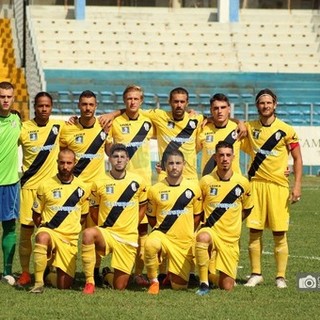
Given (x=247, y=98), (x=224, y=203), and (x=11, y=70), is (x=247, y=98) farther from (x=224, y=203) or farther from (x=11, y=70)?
(x=224, y=203)

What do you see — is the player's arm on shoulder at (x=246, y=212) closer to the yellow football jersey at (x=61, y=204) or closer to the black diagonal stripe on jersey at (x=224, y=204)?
the black diagonal stripe on jersey at (x=224, y=204)

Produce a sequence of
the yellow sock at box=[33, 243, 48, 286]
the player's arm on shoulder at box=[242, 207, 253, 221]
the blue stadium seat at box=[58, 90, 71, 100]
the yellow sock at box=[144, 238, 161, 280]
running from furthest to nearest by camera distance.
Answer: the blue stadium seat at box=[58, 90, 71, 100]
the player's arm on shoulder at box=[242, 207, 253, 221]
the yellow sock at box=[144, 238, 161, 280]
the yellow sock at box=[33, 243, 48, 286]

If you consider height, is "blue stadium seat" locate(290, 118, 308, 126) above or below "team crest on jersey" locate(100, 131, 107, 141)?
below

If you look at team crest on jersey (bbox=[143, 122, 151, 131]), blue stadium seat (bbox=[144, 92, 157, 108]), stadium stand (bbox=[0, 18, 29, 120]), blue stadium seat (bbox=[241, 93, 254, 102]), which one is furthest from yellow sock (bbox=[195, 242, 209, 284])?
blue stadium seat (bbox=[241, 93, 254, 102])

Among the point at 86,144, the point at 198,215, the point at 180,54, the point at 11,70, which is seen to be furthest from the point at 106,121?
the point at 180,54

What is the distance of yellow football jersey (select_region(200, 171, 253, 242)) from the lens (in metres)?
10.9

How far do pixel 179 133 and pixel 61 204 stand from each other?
1.51 m

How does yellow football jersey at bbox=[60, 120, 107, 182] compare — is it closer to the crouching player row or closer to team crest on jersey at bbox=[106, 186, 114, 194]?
team crest on jersey at bbox=[106, 186, 114, 194]

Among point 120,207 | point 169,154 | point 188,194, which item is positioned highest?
point 169,154

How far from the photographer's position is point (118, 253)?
35.1 feet

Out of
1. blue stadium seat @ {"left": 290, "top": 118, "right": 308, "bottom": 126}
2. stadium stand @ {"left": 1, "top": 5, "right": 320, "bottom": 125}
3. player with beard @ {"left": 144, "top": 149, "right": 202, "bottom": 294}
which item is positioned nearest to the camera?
player with beard @ {"left": 144, "top": 149, "right": 202, "bottom": 294}

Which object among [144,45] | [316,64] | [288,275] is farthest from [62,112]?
[288,275]

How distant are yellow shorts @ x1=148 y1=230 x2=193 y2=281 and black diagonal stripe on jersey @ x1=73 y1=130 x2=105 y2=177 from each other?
3.51 ft

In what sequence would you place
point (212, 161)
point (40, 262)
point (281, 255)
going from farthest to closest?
point (212, 161)
point (281, 255)
point (40, 262)
